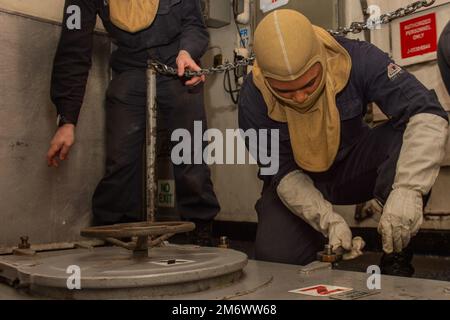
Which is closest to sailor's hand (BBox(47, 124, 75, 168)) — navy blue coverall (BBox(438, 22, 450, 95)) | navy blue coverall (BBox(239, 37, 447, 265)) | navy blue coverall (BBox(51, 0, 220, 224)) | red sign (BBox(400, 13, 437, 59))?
navy blue coverall (BBox(51, 0, 220, 224))

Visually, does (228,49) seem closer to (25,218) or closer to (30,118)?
(30,118)

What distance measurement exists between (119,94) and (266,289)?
1.13 metres

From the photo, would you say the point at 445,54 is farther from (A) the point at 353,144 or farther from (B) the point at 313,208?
(B) the point at 313,208

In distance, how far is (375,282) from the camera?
914mm

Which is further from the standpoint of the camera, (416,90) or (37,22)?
(37,22)

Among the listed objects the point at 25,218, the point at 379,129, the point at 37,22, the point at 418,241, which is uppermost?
the point at 37,22

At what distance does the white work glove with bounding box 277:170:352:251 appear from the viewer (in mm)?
1246

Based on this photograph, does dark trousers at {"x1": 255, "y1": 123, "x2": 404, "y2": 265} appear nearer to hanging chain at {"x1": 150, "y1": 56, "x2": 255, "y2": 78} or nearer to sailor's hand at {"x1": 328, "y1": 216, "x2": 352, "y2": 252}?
sailor's hand at {"x1": 328, "y1": 216, "x2": 352, "y2": 252}

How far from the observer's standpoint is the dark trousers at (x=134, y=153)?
1.81m

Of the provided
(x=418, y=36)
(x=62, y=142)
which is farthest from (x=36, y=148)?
(x=418, y=36)

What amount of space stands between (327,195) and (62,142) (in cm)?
90

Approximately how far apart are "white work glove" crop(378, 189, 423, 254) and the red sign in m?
0.95

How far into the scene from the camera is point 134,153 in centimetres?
184

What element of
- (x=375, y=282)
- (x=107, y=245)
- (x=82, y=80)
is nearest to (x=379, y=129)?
(x=375, y=282)
